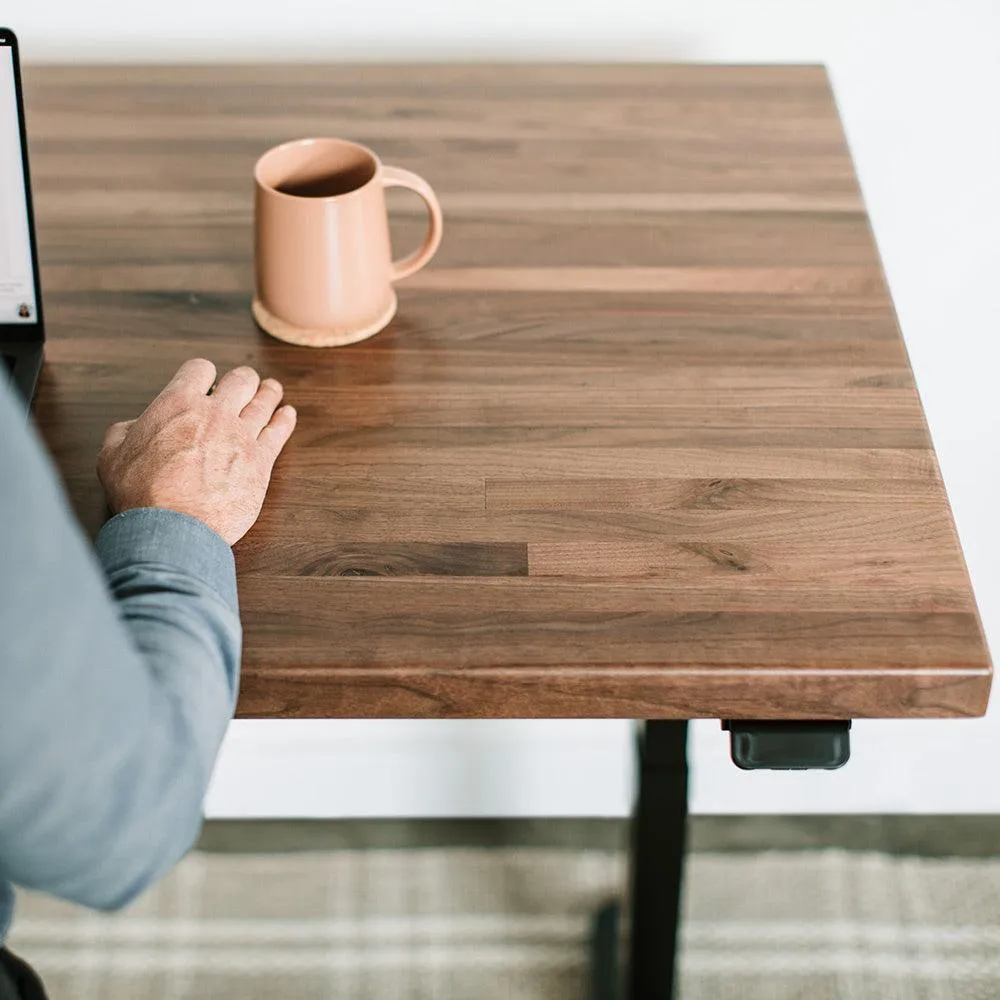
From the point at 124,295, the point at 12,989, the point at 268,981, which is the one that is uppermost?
the point at 124,295

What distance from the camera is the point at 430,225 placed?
978 mm

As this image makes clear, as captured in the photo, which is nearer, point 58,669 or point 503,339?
point 58,669

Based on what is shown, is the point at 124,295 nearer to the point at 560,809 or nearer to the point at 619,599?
the point at 619,599

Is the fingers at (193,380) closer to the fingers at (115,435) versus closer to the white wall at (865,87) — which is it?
the fingers at (115,435)

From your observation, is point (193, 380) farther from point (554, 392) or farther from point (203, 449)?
point (554, 392)

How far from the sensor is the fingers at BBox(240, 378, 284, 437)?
2.87 ft

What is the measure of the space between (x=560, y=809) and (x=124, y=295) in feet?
3.28

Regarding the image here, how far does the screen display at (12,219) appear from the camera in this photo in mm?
890

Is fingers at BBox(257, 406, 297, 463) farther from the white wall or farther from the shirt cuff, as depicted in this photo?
the white wall

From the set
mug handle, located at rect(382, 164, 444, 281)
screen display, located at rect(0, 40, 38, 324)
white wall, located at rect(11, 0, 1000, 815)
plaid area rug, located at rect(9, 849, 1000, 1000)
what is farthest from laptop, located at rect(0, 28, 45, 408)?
plaid area rug, located at rect(9, 849, 1000, 1000)

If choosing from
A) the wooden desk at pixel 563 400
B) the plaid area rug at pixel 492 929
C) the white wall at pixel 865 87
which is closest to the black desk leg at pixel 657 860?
the wooden desk at pixel 563 400

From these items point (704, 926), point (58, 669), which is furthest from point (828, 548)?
point (704, 926)

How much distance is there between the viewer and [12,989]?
93 cm

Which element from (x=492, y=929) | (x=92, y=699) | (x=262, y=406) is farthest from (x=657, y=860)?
(x=92, y=699)
